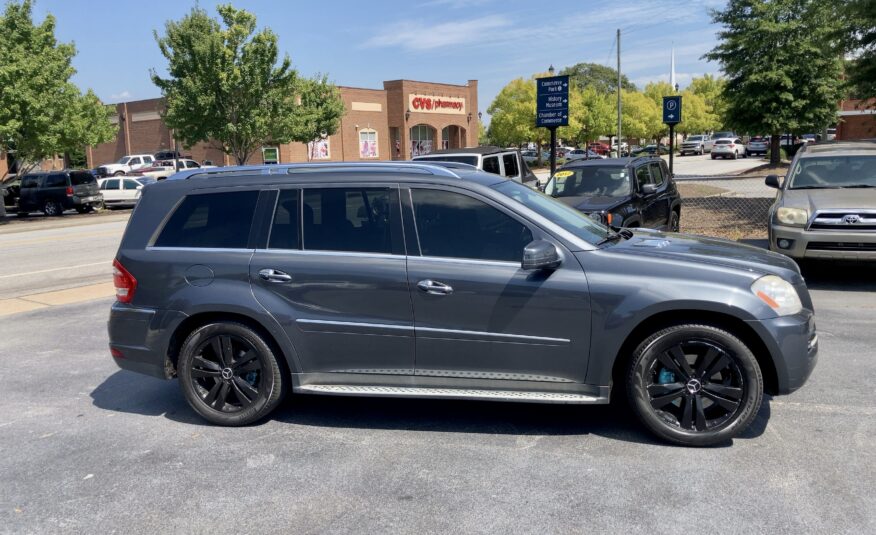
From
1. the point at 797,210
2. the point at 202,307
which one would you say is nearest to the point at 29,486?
the point at 202,307

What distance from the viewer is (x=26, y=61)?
2594 centimetres

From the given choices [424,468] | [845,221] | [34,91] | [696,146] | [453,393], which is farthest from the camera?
[696,146]

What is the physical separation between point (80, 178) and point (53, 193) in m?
1.23

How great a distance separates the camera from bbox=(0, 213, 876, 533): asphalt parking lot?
3588 millimetres

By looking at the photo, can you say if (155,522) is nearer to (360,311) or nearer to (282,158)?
(360,311)

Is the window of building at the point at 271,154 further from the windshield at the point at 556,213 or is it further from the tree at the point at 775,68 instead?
the windshield at the point at 556,213

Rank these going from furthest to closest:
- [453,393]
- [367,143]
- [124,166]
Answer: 1. [367,143]
2. [124,166]
3. [453,393]

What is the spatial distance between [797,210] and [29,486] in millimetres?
8617

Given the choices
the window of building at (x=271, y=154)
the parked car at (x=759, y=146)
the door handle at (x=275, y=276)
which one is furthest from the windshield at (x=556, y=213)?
the parked car at (x=759, y=146)

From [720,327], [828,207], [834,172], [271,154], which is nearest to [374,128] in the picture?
[271,154]

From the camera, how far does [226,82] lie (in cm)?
3152

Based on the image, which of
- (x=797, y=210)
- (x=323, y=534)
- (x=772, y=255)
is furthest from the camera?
(x=797, y=210)

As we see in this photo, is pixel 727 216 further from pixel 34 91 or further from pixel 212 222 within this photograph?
pixel 34 91

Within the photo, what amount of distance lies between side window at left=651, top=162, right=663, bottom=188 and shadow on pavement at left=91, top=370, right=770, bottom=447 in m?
7.53
